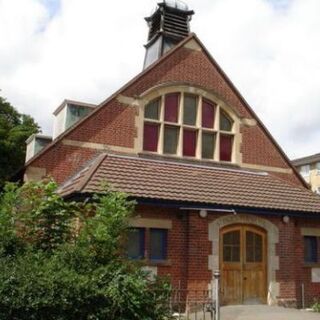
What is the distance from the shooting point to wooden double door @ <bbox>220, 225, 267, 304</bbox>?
15223 mm

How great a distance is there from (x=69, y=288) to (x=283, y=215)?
901cm

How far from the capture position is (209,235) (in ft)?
50.0

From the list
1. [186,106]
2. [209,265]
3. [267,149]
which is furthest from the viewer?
[267,149]

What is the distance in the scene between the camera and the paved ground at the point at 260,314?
12.8m

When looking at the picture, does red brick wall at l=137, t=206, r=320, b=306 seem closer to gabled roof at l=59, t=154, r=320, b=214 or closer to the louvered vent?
gabled roof at l=59, t=154, r=320, b=214

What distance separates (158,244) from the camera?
15.1m

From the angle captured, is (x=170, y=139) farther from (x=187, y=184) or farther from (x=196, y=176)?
(x=187, y=184)

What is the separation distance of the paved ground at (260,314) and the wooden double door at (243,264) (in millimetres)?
607

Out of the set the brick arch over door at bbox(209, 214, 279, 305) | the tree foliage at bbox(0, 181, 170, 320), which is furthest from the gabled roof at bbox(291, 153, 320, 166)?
the tree foliage at bbox(0, 181, 170, 320)

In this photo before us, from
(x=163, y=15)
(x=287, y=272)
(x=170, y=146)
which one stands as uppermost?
(x=163, y=15)

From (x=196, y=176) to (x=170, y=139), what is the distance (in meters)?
2.24

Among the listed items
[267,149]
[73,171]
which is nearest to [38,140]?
[73,171]

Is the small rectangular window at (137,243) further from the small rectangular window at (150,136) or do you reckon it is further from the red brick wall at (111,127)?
the small rectangular window at (150,136)

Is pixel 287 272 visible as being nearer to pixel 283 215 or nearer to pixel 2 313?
pixel 283 215
